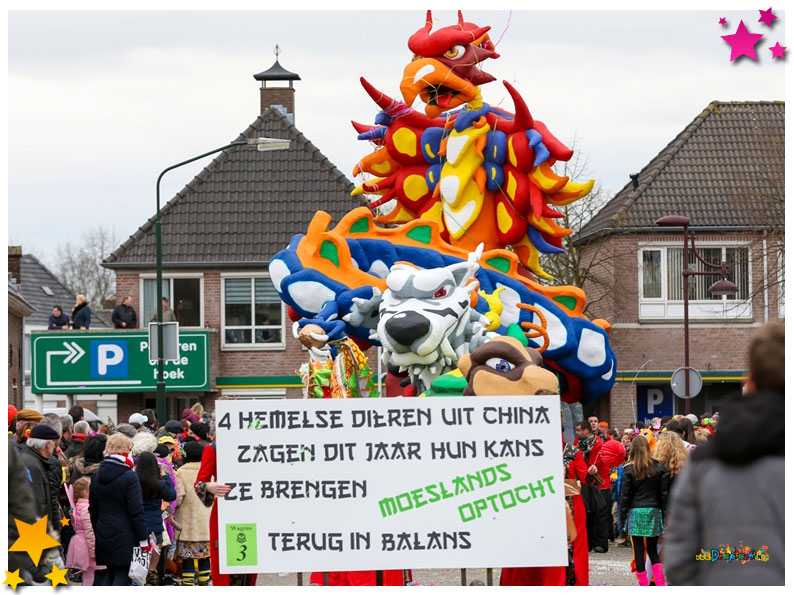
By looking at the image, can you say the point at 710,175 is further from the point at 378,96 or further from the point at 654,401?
the point at 378,96

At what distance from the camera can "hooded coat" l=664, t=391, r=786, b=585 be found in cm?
470

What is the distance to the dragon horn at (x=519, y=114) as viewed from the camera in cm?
1478

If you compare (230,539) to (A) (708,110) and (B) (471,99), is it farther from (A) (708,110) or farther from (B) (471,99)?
(A) (708,110)

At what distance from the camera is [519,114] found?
49.3ft

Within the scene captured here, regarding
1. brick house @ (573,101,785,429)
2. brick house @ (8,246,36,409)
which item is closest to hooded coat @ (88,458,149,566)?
brick house @ (573,101,785,429)

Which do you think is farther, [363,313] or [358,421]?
[363,313]

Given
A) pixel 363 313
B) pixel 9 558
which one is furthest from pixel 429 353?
pixel 9 558

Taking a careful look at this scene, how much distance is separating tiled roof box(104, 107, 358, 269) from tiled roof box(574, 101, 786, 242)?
705 centimetres

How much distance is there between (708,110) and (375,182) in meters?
23.8

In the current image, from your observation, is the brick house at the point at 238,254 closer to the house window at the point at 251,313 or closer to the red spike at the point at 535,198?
the house window at the point at 251,313

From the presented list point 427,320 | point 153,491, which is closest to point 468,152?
point 427,320

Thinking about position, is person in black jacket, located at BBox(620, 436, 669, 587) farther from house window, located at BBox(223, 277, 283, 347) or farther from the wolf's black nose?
house window, located at BBox(223, 277, 283, 347)

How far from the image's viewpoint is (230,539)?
8109 millimetres

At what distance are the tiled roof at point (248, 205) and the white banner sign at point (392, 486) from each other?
1048 inches
